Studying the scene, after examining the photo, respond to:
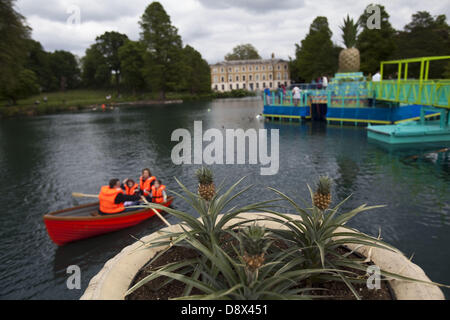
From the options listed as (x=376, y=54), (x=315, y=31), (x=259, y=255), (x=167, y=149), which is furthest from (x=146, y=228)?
(x=315, y=31)

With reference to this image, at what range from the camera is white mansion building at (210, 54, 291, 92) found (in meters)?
118

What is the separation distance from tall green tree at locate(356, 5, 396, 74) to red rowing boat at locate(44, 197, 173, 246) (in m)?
58.6

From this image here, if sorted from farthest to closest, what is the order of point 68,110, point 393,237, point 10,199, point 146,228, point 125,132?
point 68,110
point 125,132
point 10,199
point 146,228
point 393,237

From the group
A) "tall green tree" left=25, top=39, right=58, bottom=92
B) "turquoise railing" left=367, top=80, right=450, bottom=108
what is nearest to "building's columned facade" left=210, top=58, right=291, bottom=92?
"tall green tree" left=25, top=39, right=58, bottom=92

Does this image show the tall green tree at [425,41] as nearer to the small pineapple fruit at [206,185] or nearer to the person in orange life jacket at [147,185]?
the person in orange life jacket at [147,185]

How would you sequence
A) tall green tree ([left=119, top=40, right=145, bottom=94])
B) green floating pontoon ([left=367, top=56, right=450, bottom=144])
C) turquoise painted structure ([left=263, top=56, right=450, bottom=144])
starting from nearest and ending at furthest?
green floating pontoon ([left=367, top=56, right=450, bottom=144]) < turquoise painted structure ([left=263, top=56, right=450, bottom=144]) < tall green tree ([left=119, top=40, right=145, bottom=94])

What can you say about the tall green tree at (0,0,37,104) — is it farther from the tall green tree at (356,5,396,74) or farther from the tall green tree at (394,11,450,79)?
the tall green tree at (394,11,450,79)

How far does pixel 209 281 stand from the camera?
364 cm

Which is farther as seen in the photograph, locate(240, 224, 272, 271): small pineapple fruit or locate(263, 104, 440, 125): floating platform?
locate(263, 104, 440, 125): floating platform

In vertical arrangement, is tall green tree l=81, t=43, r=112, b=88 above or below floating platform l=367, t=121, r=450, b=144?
above
